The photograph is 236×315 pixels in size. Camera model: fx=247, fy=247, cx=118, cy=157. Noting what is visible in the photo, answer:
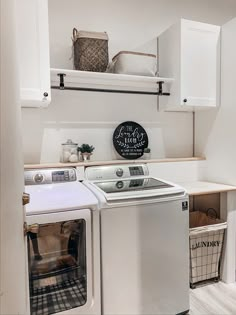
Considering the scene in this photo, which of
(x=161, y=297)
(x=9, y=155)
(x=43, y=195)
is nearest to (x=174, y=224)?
(x=161, y=297)

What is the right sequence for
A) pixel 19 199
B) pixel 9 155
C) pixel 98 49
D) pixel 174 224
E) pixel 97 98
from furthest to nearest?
1. pixel 97 98
2. pixel 98 49
3. pixel 174 224
4. pixel 19 199
5. pixel 9 155

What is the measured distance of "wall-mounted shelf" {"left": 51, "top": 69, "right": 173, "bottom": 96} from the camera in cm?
212

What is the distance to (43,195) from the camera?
5.34ft

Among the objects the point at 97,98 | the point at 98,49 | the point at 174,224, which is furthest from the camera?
the point at 97,98

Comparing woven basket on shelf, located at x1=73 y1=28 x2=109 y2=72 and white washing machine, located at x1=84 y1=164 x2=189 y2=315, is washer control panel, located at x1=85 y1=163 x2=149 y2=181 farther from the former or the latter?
woven basket on shelf, located at x1=73 y1=28 x2=109 y2=72

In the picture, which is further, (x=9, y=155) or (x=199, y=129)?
(x=199, y=129)

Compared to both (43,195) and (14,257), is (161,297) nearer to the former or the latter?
(43,195)

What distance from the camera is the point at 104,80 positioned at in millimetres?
2262

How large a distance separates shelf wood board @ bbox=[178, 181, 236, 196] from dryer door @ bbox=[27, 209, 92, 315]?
0.95 meters

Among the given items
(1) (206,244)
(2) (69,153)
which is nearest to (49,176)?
(2) (69,153)

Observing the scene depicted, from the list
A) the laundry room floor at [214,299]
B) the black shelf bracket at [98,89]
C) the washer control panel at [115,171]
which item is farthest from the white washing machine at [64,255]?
the black shelf bracket at [98,89]

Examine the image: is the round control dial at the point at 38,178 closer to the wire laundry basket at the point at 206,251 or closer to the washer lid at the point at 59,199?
the washer lid at the point at 59,199

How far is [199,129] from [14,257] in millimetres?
2350

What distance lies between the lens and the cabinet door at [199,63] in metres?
2.27
